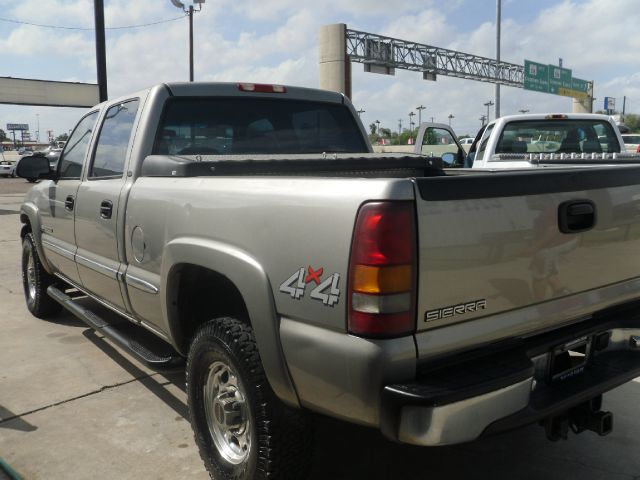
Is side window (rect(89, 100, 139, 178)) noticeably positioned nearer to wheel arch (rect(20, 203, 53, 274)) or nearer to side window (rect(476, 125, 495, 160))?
wheel arch (rect(20, 203, 53, 274))

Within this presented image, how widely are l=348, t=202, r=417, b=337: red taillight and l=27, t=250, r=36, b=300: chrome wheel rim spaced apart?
15.3ft

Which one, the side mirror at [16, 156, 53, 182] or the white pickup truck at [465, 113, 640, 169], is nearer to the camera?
the side mirror at [16, 156, 53, 182]

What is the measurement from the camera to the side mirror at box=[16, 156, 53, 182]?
4.59 metres

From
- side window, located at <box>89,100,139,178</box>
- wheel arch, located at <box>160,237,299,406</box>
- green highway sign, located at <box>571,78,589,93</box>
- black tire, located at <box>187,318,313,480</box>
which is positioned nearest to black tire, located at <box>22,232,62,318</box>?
side window, located at <box>89,100,139,178</box>

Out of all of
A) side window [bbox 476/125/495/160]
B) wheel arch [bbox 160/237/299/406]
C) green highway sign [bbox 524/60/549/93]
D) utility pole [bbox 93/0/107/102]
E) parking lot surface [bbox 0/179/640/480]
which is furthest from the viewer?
green highway sign [bbox 524/60/549/93]

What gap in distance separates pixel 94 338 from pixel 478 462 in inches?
138

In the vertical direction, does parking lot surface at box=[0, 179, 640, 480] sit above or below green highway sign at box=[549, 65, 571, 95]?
below

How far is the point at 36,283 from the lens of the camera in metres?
5.70

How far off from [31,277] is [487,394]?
17.1 feet

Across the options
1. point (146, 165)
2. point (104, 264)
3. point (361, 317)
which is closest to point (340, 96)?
point (146, 165)

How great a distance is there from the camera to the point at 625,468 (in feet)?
10.0

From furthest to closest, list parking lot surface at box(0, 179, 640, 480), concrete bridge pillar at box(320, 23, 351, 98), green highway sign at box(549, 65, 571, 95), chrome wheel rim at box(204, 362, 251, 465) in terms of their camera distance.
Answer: green highway sign at box(549, 65, 571, 95) < concrete bridge pillar at box(320, 23, 351, 98) < parking lot surface at box(0, 179, 640, 480) < chrome wheel rim at box(204, 362, 251, 465)

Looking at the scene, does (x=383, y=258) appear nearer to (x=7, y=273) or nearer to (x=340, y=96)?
(x=340, y=96)

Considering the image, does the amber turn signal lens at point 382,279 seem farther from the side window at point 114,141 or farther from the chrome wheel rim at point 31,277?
the chrome wheel rim at point 31,277
